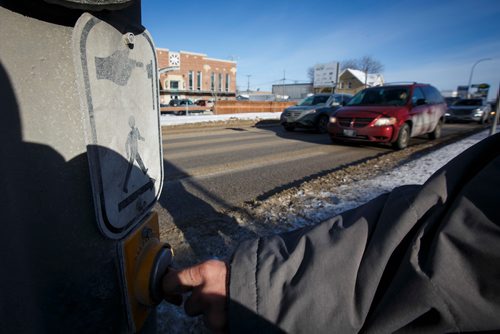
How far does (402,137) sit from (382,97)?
60.9 inches

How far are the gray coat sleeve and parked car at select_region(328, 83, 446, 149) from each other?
740 cm

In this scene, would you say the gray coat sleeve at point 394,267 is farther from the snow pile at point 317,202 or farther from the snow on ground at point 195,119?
the snow on ground at point 195,119

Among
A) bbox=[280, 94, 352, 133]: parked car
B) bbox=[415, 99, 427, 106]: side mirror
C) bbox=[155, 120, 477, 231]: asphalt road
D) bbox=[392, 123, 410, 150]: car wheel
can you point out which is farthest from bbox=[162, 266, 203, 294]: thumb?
bbox=[280, 94, 352, 133]: parked car

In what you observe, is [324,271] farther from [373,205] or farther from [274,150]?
[274,150]

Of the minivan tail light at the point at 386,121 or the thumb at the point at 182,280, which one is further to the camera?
the minivan tail light at the point at 386,121

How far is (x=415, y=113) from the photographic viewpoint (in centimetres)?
816

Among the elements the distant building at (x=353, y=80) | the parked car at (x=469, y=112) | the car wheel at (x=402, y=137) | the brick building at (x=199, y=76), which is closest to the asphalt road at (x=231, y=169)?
the car wheel at (x=402, y=137)

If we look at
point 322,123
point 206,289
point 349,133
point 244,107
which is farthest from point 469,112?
point 206,289

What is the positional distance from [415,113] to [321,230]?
8727 millimetres

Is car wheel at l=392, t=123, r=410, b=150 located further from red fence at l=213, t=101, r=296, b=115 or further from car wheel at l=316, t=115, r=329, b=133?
red fence at l=213, t=101, r=296, b=115

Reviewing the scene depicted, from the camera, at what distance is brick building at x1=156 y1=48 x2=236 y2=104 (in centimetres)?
4097

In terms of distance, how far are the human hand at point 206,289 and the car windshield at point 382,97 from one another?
8.69 metres

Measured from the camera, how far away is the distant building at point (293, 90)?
5847cm

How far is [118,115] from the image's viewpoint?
811 mm
